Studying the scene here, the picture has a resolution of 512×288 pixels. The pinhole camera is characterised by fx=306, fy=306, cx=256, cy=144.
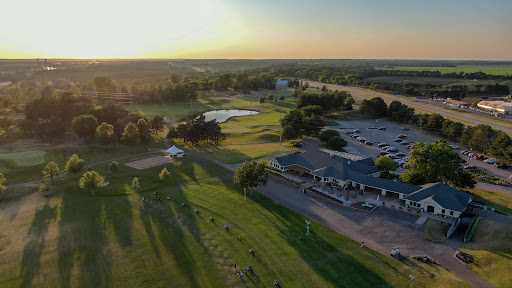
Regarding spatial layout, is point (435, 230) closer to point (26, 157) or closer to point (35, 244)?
point (35, 244)

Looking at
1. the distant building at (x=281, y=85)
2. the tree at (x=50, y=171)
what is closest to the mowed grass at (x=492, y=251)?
the tree at (x=50, y=171)

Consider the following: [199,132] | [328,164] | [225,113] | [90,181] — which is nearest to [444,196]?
[328,164]

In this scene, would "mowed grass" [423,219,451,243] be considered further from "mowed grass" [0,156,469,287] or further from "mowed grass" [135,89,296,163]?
"mowed grass" [135,89,296,163]

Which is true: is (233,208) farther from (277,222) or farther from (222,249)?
(222,249)

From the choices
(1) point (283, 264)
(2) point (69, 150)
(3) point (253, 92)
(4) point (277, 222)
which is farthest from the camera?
(3) point (253, 92)

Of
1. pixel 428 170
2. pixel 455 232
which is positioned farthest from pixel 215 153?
pixel 455 232

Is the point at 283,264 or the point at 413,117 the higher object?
the point at 413,117
